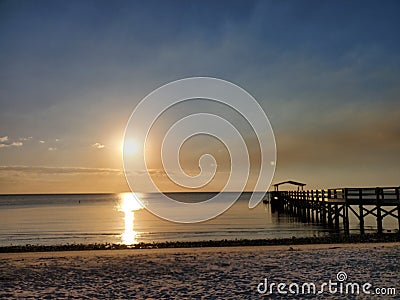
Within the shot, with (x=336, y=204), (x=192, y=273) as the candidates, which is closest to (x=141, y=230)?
(x=336, y=204)

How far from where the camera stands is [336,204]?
109 ft

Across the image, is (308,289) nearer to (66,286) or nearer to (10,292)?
(66,286)

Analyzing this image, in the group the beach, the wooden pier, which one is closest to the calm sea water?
the wooden pier

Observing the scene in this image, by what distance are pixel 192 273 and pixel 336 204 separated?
80.7ft

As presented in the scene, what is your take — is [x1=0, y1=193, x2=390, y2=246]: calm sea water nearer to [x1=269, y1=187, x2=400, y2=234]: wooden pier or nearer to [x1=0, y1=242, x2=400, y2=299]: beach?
[x1=269, y1=187, x2=400, y2=234]: wooden pier

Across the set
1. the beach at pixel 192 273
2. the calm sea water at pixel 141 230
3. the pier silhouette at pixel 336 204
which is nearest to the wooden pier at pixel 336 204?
the pier silhouette at pixel 336 204

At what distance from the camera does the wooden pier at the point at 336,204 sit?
27109mm

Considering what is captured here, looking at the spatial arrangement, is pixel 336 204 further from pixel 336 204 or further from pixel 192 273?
pixel 192 273

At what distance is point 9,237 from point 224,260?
22.8 meters

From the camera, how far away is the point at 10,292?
938 centimetres

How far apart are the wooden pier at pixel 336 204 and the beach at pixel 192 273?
1248cm

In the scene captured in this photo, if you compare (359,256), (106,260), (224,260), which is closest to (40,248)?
(106,260)

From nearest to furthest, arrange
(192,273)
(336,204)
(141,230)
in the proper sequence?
(192,273) < (336,204) < (141,230)

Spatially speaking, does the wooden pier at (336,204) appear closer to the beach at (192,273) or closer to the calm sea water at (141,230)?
the calm sea water at (141,230)
